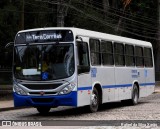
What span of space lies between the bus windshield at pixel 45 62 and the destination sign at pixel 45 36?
0.67 feet

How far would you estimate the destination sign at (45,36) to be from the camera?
18.0 m

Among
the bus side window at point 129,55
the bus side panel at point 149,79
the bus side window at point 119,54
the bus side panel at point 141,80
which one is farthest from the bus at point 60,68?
the bus side panel at point 149,79

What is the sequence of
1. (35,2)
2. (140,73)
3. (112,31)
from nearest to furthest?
(140,73), (35,2), (112,31)

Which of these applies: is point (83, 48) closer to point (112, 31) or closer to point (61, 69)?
point (61, 69)

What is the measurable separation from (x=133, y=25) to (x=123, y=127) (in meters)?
37.8

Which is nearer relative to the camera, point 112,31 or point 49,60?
point 49,60

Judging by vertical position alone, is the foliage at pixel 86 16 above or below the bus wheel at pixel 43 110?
above

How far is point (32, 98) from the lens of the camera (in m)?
17.8

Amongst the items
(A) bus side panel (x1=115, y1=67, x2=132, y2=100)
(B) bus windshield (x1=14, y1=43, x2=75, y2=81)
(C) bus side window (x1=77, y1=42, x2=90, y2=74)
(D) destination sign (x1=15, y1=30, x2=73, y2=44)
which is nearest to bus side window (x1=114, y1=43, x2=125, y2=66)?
(A) bus side panel (x1=115, y1=67, x2=132, y2=100)

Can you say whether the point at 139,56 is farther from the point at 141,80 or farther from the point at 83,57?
the point at 83,57

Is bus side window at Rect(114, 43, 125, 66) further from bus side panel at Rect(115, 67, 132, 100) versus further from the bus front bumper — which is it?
the bus front bumper

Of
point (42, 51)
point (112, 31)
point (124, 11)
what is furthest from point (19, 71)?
point (124, 11)

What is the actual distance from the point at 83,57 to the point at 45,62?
147cm

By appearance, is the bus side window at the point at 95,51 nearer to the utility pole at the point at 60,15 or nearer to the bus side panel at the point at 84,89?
the bus side panel at the point at 84,89
